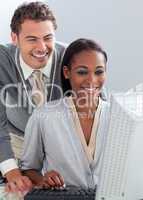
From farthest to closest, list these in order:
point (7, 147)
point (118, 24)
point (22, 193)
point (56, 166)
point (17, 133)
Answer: point (118, 24), point (17, 133), point (7, 147), point (56, 166), point (22, 193)

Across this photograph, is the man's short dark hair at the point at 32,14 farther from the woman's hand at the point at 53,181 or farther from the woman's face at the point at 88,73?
the woman's hand at the point at 53,181

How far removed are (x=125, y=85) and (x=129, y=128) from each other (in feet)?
6.48

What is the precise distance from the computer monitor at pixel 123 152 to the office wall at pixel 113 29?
1849mm

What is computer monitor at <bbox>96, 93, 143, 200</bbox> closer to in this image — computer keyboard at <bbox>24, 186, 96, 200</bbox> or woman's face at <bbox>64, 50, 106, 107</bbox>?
computer keyboard at <bbox>24, 186, 96, 200</bbox>

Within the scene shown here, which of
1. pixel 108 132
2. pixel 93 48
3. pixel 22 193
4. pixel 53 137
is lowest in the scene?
pixel 22 193

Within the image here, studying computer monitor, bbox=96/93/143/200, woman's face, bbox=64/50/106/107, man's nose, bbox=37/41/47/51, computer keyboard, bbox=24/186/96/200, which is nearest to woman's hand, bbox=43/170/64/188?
computer keyboard, bbox=24/186/96/200

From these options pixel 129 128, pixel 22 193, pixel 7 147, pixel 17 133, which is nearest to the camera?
pixel 129 128

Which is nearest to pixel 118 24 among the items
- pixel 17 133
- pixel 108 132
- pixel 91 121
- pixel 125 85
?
pixel 125 85

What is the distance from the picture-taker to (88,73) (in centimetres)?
130

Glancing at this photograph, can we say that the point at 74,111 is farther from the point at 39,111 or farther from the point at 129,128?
the point at 129,128

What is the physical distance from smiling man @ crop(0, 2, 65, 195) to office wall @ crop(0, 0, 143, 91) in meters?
1.13

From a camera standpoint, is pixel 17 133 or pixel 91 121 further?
→ pixel 17 133

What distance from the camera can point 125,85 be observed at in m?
2.76

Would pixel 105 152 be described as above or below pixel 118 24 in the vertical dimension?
below
